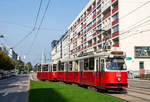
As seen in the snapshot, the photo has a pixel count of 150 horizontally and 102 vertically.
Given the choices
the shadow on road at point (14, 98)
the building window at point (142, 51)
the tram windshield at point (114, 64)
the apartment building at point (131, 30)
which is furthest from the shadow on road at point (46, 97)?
the building window at point (142, 51)

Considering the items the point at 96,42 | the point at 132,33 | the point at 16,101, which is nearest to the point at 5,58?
the point at 96,42

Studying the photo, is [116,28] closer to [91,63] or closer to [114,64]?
[91,63]

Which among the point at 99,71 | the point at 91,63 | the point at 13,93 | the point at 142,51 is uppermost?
the point at 142,51

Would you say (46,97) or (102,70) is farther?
(102,70)

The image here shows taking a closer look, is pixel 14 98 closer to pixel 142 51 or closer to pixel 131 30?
pixel 131 30

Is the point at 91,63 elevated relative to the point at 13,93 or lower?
elevated

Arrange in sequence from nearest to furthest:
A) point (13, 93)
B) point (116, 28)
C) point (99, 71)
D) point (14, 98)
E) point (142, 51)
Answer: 1. point (14, 98)
2. point (99, 71)
3. point (13, 93)
4. point (142, 51)
5. point (116, 28)

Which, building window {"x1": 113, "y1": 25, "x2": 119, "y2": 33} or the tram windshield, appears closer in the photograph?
the tram windshield

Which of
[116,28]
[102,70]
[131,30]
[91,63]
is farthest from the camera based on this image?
[116,28]

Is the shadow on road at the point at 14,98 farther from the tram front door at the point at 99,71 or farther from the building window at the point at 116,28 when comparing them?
the building window at the point at 116,28

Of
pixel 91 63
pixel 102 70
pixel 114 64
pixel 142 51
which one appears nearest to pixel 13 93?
pixel 91 63

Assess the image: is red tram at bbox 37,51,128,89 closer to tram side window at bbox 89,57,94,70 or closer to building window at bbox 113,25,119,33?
tram side window at bbox 89,57,94,70

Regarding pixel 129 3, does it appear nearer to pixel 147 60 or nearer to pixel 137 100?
pixel 147 60

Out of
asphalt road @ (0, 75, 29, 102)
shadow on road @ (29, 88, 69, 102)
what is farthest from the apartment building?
shadow on road @ (29, 88, 69, 102)
